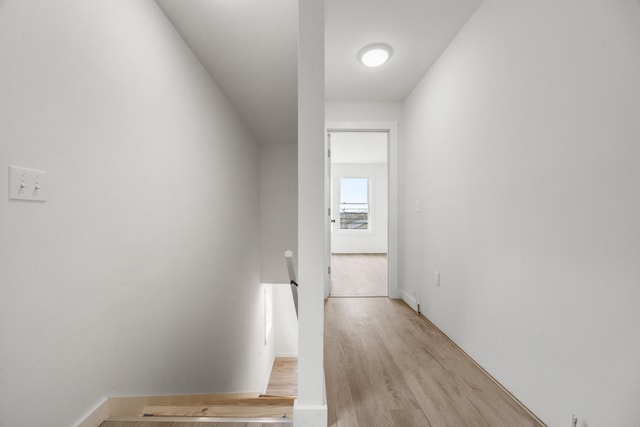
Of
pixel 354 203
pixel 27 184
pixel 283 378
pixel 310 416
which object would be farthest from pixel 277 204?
pixel 27 184

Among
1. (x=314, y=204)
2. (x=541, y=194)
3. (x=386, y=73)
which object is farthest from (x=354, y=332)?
(x=386, y=73)

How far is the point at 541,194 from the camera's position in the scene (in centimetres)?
140

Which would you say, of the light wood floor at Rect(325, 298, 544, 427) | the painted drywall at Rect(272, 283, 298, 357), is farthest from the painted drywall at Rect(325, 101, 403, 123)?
the painted drywall at Rect(272, 283, 298, 357)

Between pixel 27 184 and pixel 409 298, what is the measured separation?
10.2ft

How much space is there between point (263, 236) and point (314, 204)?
3.90 metres

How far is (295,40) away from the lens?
217 cm

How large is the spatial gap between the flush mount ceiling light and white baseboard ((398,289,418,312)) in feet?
7.50

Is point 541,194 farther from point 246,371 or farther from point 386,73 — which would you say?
point 246,371

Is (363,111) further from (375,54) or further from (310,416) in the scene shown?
(310,416)

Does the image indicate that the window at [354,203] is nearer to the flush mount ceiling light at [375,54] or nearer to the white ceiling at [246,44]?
the white ceiling at [246,44]

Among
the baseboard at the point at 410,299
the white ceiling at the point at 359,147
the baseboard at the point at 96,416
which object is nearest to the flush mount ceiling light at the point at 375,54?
the white ceiling at the point at 359,147

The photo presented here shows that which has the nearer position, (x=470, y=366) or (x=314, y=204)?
(x=314, y=204)

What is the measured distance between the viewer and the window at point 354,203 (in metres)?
8.11

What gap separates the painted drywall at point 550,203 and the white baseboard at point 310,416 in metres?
0.99
